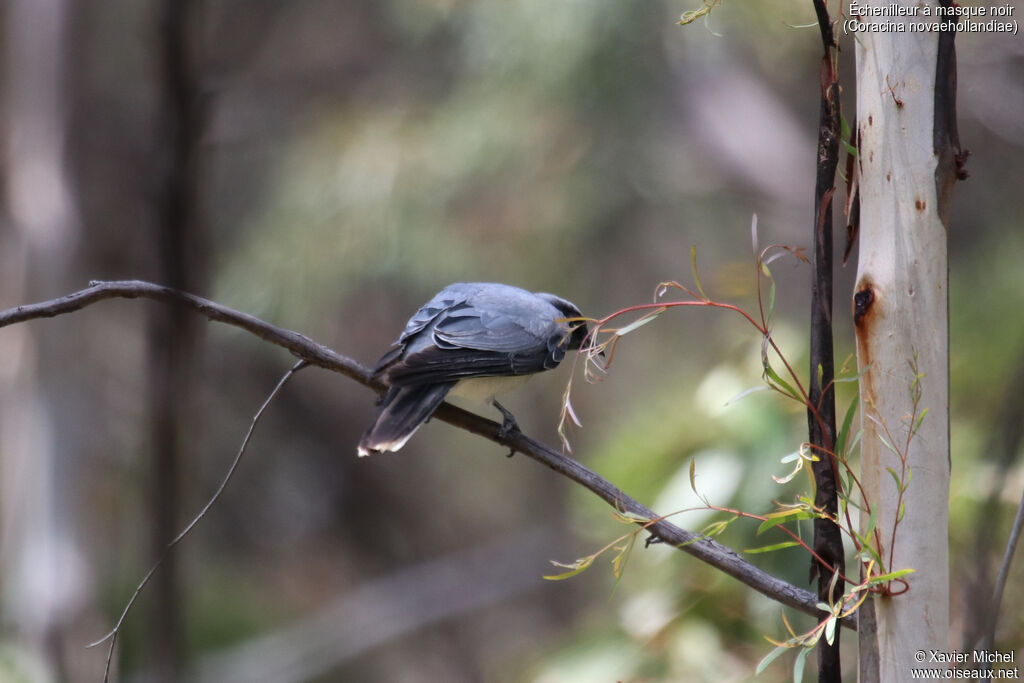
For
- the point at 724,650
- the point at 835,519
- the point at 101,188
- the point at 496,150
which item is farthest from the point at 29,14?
the point at 835,519

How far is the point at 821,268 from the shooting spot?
121 cm

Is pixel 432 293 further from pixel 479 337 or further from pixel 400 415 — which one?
pixel 400 415

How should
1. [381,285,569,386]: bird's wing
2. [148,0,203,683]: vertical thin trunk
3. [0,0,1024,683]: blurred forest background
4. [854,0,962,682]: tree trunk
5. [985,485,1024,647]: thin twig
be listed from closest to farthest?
[148,0,203,683]: vertical thin trunk → [985,485,1024,647]: thin twig → [854,0,962,682]: tree trunk → [381,285,569,386]: bird's wing → [0,0,1024,683]: blurred forest background

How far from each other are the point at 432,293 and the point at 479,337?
389 centimetres

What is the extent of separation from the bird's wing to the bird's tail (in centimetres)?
4

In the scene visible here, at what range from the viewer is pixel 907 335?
1152 mm

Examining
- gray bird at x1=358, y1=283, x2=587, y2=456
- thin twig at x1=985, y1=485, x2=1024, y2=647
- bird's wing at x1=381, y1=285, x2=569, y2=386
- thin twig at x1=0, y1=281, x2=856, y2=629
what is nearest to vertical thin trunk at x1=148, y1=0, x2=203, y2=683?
thin twig at x1=0, y1=281, x2=856, y2=629

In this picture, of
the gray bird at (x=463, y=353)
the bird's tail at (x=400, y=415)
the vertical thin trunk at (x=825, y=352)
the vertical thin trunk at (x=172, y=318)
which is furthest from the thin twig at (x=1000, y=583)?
the bird's tail at (x=400, y=415)

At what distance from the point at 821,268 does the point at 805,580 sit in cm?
154

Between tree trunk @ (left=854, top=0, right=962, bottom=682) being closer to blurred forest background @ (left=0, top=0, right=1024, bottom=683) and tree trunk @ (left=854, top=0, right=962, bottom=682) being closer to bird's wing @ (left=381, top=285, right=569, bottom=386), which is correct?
blurred forest background @ (left=0, top=0, right=1024, bottom=683)

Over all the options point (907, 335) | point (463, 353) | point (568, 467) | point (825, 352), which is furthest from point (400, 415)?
point (907, 335)

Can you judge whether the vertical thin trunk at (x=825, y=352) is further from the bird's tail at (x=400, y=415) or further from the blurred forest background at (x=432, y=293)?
the bird's tail at (x=400, y=415)

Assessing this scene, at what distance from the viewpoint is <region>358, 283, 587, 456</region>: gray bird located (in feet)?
6.61

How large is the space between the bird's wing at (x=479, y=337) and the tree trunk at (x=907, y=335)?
105cm
